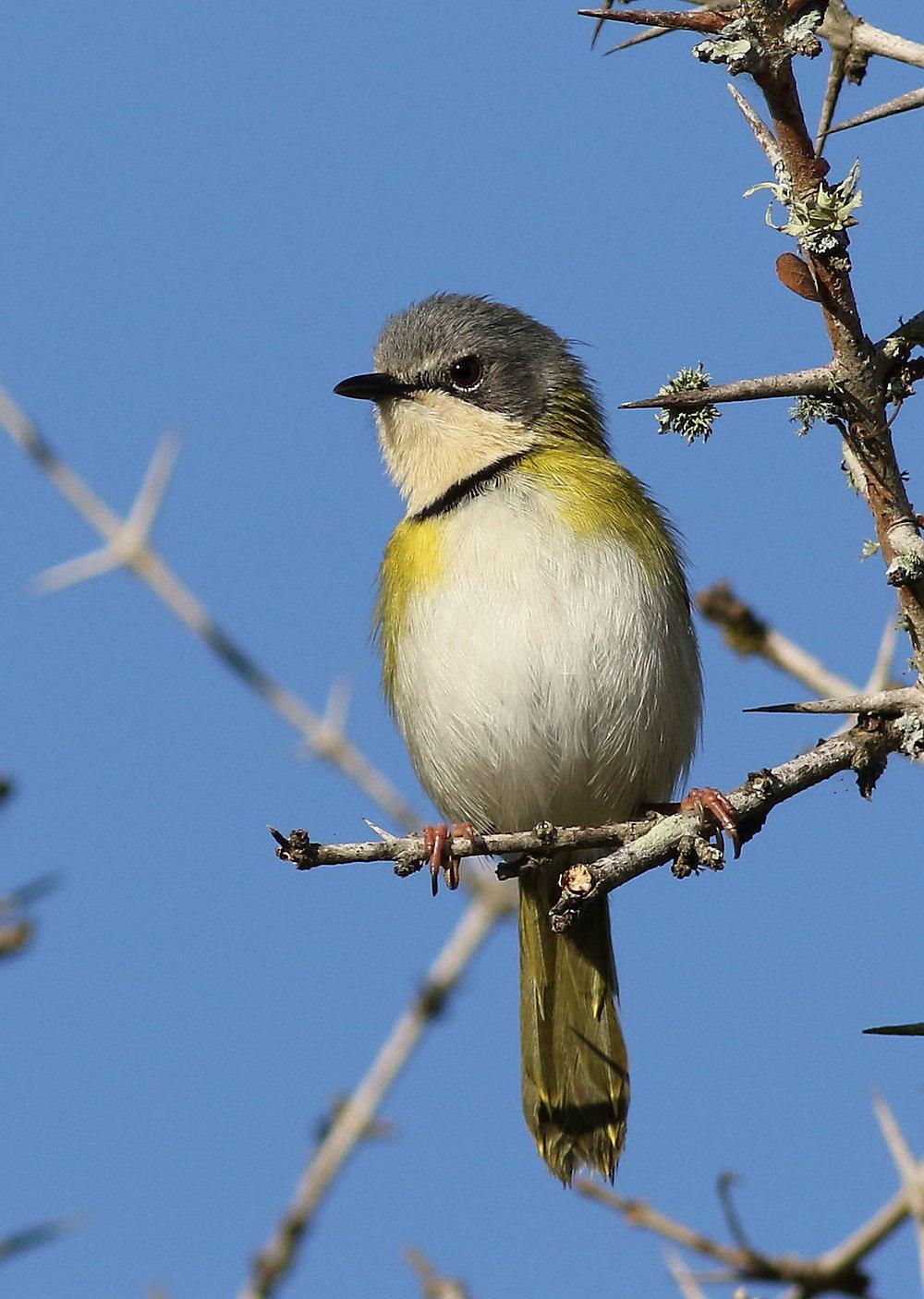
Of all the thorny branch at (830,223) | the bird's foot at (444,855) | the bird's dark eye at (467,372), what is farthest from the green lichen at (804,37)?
the bird's dark eye at (467,372)

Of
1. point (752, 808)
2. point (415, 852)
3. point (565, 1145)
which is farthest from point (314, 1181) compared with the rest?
point (565, 1145)

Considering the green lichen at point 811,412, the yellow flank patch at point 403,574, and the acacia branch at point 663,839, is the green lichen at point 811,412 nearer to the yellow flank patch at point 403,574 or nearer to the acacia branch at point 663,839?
the acacia branch at point 663,839

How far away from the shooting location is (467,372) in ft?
21.7

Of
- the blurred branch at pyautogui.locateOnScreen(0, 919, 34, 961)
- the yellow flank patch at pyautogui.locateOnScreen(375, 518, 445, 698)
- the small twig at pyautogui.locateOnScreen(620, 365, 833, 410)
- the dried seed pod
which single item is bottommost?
the blurred branch at pyautogui.locateOnScreen(0, 919, 34, 961)

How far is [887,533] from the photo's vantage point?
2.64 meters

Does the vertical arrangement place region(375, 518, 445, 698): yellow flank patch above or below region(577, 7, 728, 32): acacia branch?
above

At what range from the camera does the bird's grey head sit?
20.2 feet

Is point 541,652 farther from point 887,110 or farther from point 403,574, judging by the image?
point 887,110

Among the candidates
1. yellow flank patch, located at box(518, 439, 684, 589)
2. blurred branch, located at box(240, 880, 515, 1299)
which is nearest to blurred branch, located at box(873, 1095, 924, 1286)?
blurred branch, located at box(240, 880, 515, 1299)

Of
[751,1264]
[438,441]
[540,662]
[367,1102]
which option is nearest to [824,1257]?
[751,1264]

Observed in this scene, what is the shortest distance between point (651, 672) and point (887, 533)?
→ 2.93 meters

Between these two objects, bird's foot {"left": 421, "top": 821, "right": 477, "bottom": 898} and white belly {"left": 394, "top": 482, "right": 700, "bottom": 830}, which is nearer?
bird's foot {"left": 421, "top": 821, "right": 477, "bottom": 898}

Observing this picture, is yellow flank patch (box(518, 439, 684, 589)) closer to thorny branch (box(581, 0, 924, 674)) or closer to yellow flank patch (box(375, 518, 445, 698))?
yellow flank patch (box(375, 518, 445, 698))

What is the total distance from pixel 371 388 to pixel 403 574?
111 cm
